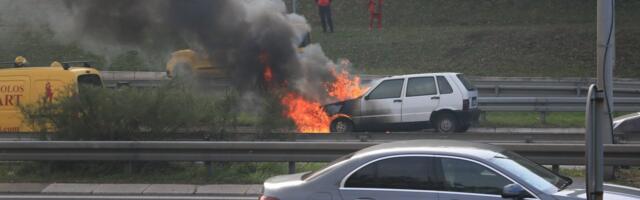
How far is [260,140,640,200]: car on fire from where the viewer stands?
21.5 ft

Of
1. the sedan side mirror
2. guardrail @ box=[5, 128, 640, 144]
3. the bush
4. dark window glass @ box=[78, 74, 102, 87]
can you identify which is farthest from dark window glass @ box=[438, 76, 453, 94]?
the sedan side mirror

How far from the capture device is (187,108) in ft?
40.0

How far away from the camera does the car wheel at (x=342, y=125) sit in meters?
16.4

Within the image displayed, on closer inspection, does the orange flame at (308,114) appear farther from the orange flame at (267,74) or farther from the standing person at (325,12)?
the standing person at (325,12)

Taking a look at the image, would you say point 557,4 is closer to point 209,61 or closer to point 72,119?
point 209,61

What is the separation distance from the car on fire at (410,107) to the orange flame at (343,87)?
1.22 feet

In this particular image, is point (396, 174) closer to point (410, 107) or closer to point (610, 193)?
point (610, 193)

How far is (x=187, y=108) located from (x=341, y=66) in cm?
583

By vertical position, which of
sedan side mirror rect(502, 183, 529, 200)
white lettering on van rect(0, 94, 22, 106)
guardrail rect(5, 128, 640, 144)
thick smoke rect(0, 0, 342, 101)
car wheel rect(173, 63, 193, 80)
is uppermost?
thick smoke rect(0, 0, 342, 101)

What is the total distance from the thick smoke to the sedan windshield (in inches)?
375

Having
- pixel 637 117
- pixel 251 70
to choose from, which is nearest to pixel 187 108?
pixel 251 70

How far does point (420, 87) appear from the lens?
54.3ft

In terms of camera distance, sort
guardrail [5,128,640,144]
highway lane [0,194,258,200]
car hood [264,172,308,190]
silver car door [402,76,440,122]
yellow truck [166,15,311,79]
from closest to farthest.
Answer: car hood [264,172,308,190], highway lane [0,194,258,200], guardrail [5,128,640,144], silver car door [402,76,440,122], yellow truck [166,15,311,79]

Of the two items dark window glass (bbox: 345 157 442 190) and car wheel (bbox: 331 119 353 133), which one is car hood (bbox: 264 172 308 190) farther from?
car wheel (bbox: 331 119 353 133)
